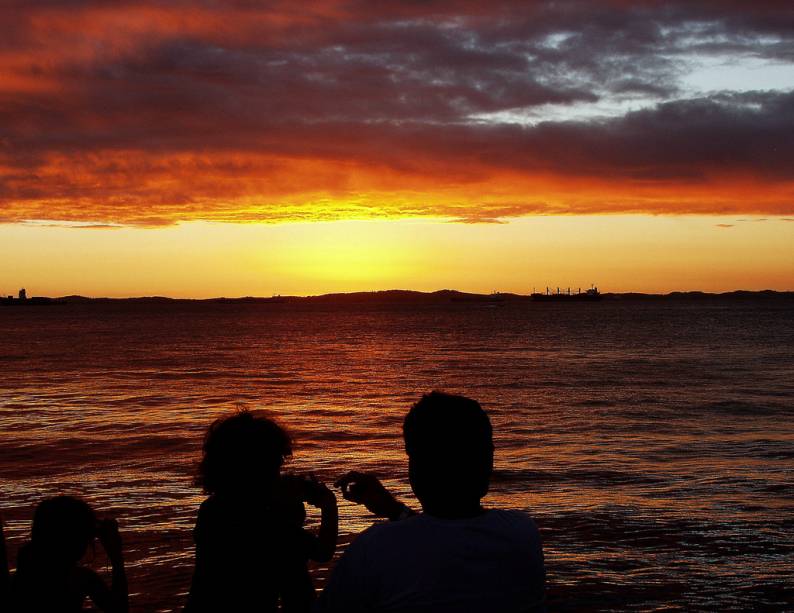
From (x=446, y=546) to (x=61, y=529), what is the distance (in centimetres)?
230

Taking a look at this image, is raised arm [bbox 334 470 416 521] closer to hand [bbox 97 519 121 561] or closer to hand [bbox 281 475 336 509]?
hand [bbox 281 475 336 509]

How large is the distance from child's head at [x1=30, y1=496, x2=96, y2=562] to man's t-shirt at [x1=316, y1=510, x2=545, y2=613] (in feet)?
6.85

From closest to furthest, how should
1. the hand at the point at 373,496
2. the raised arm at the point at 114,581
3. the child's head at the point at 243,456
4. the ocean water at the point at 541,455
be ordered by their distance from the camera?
the hand at the point at 373,496
the child's head at the point at 243,456
the raised arm at the point at 114,581
the ocean water at the point at 541,455

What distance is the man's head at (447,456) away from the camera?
238 centimetres

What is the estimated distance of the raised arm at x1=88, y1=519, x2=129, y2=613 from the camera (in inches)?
155

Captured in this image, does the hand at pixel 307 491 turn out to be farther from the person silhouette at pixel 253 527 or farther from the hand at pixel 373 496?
the hand at pixel 373 496

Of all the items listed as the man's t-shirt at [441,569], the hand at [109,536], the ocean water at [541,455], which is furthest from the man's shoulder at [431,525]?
the ocean water at [541,455]

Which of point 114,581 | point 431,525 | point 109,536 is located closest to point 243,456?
point 109,536

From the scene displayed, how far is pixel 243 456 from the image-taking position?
11.4 feet

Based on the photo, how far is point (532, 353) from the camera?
58000 mm

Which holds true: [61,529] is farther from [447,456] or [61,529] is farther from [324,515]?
[447,456]

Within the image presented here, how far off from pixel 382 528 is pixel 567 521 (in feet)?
30.7

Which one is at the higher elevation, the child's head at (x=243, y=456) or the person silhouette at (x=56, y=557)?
the child's head at (x=243, y=456)

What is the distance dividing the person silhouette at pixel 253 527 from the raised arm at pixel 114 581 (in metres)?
0.68
